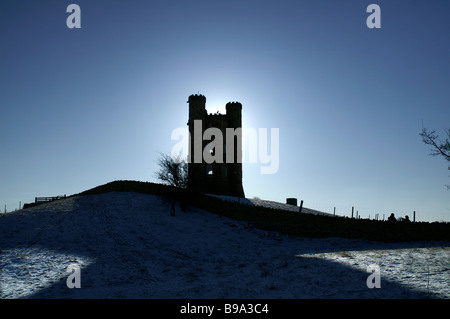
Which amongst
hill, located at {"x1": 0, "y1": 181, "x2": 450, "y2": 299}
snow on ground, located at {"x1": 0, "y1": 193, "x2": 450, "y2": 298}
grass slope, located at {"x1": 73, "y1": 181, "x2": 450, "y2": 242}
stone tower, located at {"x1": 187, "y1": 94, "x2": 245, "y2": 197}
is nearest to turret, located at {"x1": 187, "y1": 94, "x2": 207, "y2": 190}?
stone tower, located at {"x1": 187, "y1": 94, "x2": 245, "y2": 197}

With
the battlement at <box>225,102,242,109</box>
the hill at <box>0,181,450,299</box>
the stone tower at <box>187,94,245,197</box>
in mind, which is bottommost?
the hill at <box>0,181,450,299</box>

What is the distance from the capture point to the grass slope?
24166 millimetres

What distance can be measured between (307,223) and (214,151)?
81.5 feet

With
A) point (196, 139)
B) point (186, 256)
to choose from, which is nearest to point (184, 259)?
point (186, 256)

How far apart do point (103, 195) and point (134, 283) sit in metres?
22.9

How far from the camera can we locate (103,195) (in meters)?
35.3

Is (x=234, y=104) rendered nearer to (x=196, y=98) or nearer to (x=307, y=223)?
(x=196, y=98)

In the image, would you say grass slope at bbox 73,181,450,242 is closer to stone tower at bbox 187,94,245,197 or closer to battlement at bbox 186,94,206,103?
stone tower at bbox 187,94,245,197

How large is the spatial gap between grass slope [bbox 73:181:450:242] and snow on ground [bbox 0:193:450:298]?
152cm

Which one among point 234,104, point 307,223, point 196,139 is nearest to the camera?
point 307,223

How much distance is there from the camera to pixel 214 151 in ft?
168

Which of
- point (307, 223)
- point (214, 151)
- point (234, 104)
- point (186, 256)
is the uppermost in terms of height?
point (234, 104)

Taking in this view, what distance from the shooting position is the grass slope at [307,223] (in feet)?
79.3
